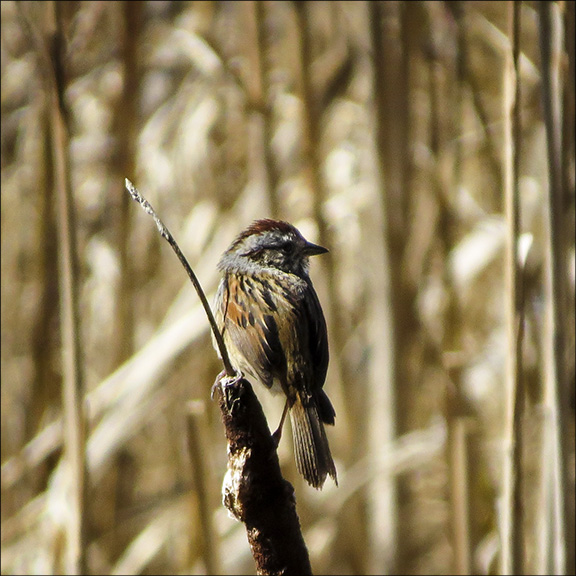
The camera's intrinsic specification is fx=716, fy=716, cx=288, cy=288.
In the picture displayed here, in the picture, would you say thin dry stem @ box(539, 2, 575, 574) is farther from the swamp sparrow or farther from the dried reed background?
the swamp sparrow

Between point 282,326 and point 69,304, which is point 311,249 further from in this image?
point 69,304

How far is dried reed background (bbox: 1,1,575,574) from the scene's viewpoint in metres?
1.25

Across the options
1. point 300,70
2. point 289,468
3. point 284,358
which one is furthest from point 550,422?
point 300,70

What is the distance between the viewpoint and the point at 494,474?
243 centimetres

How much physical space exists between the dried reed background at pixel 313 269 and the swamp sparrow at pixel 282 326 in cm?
39

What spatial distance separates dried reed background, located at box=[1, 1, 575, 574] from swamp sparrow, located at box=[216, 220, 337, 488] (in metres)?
0.39

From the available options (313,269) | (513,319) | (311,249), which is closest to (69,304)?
(311,249)

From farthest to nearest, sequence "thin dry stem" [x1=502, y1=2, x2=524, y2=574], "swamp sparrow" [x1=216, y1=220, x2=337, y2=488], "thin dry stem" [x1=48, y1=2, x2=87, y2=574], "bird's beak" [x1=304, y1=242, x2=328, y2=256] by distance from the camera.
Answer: "thin dry stem" [x1=48, y1=2, x2=87, y2=574]
"thin dry stem" [x1=502, y1=2, x2=524, y2=574]
"bird's beak" [x1=304, y1=242, x2=328, y2=256]
"swamp sparrow" [x1=216, y1=220, x2=337, y2=488]

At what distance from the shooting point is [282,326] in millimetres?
862

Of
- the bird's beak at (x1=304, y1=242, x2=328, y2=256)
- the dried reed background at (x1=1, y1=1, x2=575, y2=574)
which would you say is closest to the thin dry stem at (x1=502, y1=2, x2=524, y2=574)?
the dried reed background at (x1=1, y1=1, x2=575, y2=574)

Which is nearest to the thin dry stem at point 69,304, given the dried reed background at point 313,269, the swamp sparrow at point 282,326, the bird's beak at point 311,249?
the dried reed background at point 313,269

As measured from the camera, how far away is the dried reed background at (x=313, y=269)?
1255 mm

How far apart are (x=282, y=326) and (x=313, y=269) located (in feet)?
4.16

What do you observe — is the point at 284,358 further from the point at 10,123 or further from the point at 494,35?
the point at 10,123
